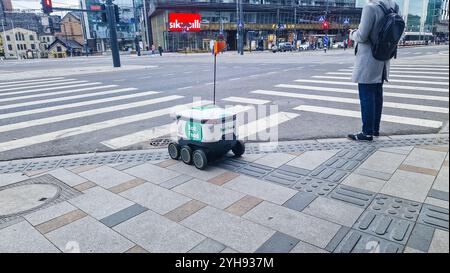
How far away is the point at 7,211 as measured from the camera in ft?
10.6

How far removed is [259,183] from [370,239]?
136 centimetres

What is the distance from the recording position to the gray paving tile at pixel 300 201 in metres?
3.09

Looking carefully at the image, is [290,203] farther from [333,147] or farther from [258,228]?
[333,147]

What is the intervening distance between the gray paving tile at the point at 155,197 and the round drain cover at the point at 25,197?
0.82m

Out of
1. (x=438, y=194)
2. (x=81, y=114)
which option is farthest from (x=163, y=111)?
(x=438, y=194)

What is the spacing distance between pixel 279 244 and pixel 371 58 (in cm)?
329

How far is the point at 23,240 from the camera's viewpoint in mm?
2693

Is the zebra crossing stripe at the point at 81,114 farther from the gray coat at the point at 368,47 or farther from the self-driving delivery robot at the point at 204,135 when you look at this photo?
the gray coat at the point at 368,47

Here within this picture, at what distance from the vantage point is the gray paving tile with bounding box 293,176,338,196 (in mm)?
3393

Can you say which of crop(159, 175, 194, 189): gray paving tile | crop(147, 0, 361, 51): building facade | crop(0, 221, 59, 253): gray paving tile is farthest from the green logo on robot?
crop(147, 0, 361, 51): building facade

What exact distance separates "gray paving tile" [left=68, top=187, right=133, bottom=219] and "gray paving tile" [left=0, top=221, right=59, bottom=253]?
48cm

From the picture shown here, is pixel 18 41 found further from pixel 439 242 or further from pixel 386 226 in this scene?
pixel 439 242
